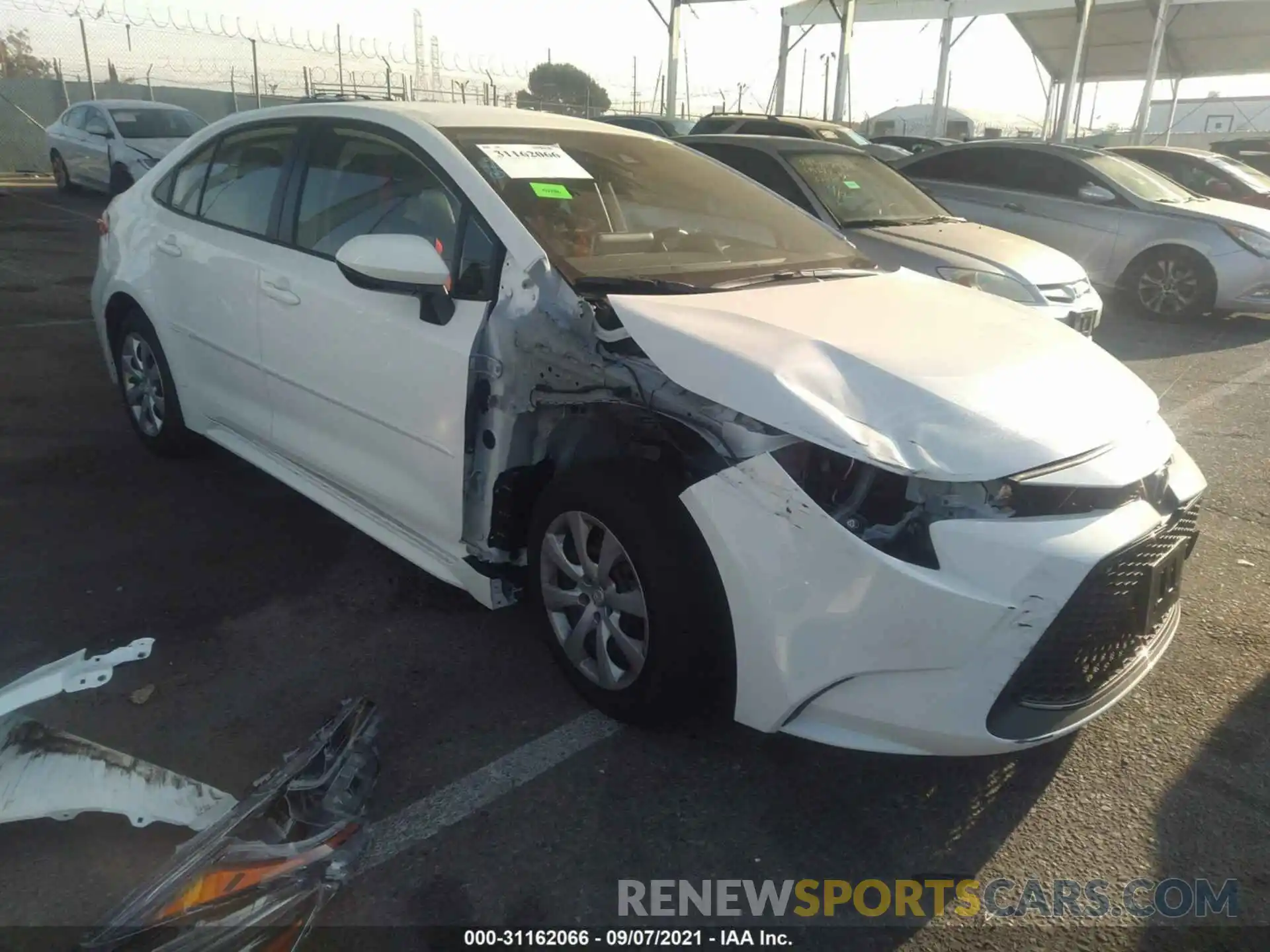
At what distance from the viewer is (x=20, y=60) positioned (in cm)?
2042

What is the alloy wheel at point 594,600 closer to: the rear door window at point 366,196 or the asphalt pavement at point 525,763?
the asphalt pavement at point 525,763

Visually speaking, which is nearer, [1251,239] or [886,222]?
[886,222]

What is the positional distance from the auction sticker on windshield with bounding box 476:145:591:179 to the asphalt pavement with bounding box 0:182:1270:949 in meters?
1.50

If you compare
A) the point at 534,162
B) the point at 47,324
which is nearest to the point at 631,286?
the point at 534,162

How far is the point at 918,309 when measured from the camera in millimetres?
3008

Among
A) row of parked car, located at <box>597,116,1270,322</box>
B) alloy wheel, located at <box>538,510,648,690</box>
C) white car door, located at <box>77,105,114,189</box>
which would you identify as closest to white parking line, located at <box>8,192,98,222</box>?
white car door, located at <box>77,105,114,189</box>

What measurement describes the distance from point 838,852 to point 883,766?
1.27 feet

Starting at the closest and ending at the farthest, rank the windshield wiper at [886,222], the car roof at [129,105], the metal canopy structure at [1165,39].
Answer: the windshield wiper at [886,222] → the car roof at [129,105] → the metal canopy structure at [1165,39]

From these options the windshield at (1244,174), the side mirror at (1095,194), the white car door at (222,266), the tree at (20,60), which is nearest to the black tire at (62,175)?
the tree at (20,60)

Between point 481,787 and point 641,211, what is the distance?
2.00 meters

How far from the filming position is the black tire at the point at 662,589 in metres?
2.42

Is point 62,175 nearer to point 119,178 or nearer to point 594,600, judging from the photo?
point 119,178

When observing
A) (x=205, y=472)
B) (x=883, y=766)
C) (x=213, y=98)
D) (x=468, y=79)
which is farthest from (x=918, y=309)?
(x=213, y=98)

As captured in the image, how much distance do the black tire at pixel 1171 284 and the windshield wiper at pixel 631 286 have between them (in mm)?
7856
